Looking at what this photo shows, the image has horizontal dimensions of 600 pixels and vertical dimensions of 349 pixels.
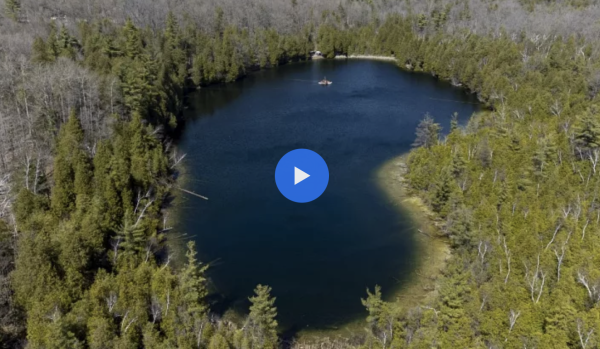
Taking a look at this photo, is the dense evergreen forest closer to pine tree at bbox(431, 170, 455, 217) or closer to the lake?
pine tree at bbox(431, 170, 455, 217)

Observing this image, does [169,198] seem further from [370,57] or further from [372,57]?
[372,57]

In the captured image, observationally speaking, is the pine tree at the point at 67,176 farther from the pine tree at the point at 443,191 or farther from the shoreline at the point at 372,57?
the shoreline at the point at 372,57

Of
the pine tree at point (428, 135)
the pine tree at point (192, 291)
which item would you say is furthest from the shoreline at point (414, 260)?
the pine tree at point (192, 291)

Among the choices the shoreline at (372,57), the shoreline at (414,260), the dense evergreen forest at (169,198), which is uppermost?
the dense evergreen forest at (169,198)

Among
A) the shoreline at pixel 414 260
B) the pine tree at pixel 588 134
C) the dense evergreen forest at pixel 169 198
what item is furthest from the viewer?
the pine tree at pixel 588 134

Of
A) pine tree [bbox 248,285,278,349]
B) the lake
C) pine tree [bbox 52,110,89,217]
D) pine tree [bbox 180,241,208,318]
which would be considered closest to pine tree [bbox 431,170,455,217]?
the lake
